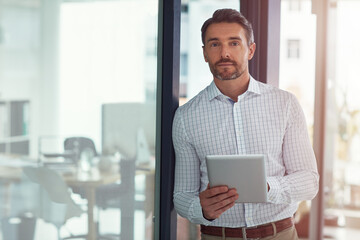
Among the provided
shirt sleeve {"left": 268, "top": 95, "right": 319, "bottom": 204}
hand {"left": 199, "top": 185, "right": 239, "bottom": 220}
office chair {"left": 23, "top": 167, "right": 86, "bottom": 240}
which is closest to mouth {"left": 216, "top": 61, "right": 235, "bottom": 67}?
shirt sleeve {"left": 268, "top": 95, "right": 319, "bottom": 204}

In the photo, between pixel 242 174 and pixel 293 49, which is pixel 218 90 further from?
pixel 293 49

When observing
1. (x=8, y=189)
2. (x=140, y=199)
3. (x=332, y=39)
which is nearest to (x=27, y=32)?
(x=8, y=189)

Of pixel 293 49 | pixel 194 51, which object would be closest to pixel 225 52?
pixel 194 51

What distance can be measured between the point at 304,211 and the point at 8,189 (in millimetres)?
3935

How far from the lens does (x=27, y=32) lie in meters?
1.13

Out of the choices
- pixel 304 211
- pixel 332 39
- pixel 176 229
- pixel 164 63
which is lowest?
pixel 304 211

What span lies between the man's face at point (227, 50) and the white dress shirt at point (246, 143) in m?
0.11

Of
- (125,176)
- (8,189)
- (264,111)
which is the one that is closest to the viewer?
(8,189)

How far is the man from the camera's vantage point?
167 centimetres

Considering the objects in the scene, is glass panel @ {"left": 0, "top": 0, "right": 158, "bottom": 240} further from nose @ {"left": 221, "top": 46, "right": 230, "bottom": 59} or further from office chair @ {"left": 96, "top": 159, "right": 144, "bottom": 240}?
nose @ {"left": 221, "top": 46, "right": 230, "bottom": 59}

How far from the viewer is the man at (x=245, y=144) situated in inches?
65.6

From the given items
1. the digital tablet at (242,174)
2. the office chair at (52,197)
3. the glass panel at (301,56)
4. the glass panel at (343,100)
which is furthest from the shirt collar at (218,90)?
the glass panel at (343,100)

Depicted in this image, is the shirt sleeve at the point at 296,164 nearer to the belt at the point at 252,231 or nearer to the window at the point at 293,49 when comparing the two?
the belt at the point at 252,231

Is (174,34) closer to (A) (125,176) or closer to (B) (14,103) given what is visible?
(A) (125,176)
